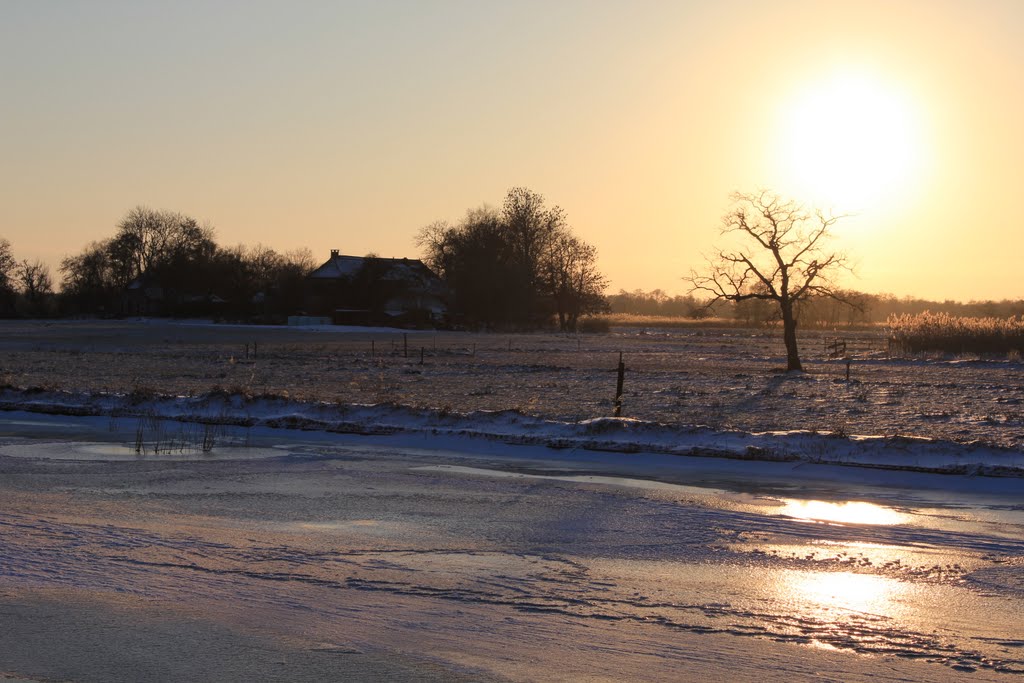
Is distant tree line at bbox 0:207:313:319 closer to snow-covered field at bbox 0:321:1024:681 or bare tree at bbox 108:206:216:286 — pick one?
bare tree at bbox 108:206:216:286

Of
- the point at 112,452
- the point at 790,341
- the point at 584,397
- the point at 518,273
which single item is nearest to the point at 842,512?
the point at 112,452

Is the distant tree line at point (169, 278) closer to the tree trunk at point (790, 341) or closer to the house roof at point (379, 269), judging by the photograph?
the house roof at point (379, 269)

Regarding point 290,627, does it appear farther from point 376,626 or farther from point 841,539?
point 841,539

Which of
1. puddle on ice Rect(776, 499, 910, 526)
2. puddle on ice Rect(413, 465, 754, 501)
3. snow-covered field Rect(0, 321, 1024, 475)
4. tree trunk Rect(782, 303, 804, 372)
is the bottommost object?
puddle on ice Rect(776, 499, 910, 526)

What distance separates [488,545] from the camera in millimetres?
9031

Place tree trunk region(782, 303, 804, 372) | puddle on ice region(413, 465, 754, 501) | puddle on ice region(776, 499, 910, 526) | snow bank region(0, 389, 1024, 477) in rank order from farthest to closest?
tree trunk region(782, 303, 804, 372) < snow bank region(0, 389, 1024, 477) < puddle on ice region(413, 465, 754, 501) < puddle on ice region(776, 499, 910, 526)

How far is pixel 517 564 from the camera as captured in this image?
8.34m

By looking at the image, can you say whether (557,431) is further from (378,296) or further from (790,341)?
(378,296)

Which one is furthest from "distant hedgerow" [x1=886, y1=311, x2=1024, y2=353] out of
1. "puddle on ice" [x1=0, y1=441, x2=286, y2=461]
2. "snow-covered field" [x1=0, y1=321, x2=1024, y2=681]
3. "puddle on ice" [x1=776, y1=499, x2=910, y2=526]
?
"puddle on ice" [x1=0, y1=441, x2=286, y2=461]

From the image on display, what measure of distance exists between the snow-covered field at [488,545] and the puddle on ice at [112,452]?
9 centimetres

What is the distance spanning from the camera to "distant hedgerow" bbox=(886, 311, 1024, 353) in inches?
2104

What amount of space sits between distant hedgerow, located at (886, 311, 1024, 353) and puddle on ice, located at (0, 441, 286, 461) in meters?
47.1

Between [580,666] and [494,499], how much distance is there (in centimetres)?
538

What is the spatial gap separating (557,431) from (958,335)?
146 feet
